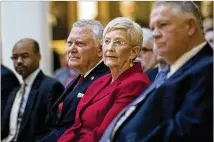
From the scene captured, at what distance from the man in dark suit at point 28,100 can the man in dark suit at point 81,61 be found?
526 mm

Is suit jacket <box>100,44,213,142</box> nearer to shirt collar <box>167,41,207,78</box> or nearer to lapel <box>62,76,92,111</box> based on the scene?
shirt collar <box>167,41,207,78</box>

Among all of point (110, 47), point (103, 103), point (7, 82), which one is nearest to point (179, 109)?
point (103, 103)

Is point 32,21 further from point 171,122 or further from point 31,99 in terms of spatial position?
point 171,122

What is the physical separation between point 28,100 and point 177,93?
2.02 metres

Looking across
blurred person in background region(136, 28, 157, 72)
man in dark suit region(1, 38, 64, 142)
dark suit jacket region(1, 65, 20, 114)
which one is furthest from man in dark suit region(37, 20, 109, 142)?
dark suit jacket region(1, 65, 20, 114)

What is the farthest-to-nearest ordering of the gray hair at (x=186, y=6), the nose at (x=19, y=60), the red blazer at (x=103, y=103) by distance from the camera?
the nose at (x=19, y=60) → the red blazer at (x=103, y=103) → the gray hair at (x=186, y=6)

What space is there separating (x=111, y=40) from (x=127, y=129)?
0.61 meters

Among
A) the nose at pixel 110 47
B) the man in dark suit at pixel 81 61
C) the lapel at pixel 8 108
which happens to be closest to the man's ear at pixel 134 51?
the nose at pixel 110 47

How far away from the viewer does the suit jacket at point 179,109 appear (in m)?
2.60

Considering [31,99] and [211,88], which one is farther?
[31,99]

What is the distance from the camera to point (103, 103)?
10.2 feet

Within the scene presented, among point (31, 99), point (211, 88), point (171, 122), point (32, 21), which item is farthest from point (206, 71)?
point (32, 21)

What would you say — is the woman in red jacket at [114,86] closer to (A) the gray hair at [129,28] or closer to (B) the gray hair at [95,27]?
(A) the gray hair at [129,28]

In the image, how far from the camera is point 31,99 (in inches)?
175
